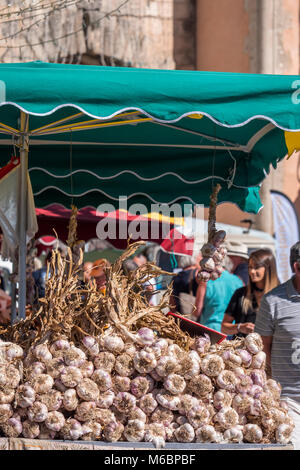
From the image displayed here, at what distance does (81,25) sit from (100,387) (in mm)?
9013

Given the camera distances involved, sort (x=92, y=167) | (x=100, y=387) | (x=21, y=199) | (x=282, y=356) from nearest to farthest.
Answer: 1. (x=100, y=387)
2. (x=282, y=356)
3. (x=21, y=199)
4. (x=92, y=167)

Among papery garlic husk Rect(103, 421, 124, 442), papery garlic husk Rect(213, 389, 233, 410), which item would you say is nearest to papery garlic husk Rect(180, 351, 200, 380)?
papery garlic husk Rect(213, 389, 233, 410)

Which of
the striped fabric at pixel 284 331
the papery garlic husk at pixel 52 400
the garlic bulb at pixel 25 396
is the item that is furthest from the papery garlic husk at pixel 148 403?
the striped fabric at pixel 284 331

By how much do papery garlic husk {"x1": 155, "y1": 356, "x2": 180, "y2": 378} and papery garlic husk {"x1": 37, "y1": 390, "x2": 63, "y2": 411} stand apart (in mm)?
405

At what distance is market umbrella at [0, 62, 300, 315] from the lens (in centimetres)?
319

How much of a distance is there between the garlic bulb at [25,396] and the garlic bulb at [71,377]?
128 mm

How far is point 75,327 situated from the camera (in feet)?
10.1

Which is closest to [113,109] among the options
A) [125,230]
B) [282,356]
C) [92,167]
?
[282,356]

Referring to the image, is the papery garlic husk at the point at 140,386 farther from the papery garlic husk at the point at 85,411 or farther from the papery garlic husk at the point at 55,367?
the papery garlic husk at the point at 55,367

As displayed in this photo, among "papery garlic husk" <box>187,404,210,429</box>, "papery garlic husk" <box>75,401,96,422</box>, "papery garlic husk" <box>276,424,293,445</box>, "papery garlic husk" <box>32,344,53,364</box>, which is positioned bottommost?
"papery garlic husk" <box>276,424,293,445</box>

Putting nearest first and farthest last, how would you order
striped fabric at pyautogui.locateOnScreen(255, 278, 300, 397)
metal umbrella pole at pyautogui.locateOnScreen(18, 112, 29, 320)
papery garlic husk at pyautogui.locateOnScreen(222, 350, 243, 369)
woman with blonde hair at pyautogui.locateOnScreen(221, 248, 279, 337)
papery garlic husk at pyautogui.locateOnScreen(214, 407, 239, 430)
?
papery garlic husk at pyautogui.locateOnScreen(214, 407, 239, 430)
papery garlic husk at pyautogui.locateOnScreen(222, 350, 243, 369)
striped fabric at pyautogui.locateOnScreen(255, 278, 300, 397)
metal umbrella pole at pyautogui.locateOnScreen(18, 112, 29, 320)
woman with blonde hair at pyautogui.locateOnScreen(221, 248, 279, 337)

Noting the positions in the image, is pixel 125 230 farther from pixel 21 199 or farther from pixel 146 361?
pixel 146 361

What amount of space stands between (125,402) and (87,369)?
201 millimetres

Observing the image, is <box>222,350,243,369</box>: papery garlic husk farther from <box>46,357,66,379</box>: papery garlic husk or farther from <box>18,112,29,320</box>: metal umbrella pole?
<box>18,112,29,320</box>: metal umbrella pole
